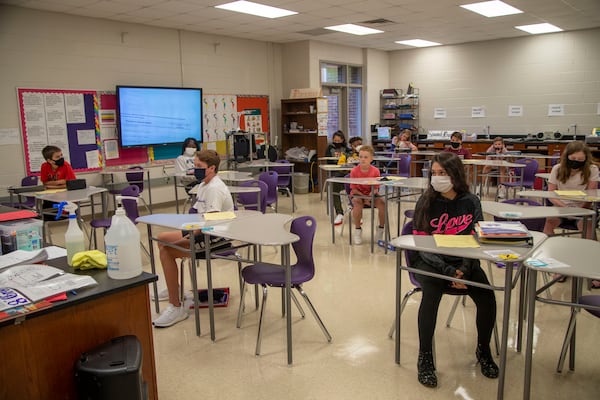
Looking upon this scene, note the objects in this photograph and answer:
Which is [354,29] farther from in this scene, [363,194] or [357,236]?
[357,236]

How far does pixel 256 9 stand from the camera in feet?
22.8

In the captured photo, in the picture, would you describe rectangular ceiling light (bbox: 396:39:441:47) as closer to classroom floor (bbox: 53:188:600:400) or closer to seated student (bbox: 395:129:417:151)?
seated student (bbox: 395:129:417:151)

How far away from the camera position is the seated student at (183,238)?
11.4ft

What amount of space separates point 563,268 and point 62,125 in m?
6.68

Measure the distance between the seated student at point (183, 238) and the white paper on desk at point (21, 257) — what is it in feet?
4.37

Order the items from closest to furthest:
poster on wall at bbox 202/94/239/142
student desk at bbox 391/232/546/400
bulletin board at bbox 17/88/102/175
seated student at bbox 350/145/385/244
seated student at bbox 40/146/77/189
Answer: student desk at bbox 391/232/546/400, seated student at bbox 40/146/77/189, seated student at bbox 350/145/385/244, bulletin board at bbox 17/88/102/175, poster on wall at bbox 202/94/239/142

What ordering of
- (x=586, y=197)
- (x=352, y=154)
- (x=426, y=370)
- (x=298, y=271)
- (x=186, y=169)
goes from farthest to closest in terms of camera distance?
(x=352, y=154) < (x=186, y=169) < (x=586, y=197) < (x=298, y=271) < (x=426, y=370)

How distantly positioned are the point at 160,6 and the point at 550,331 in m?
5.96

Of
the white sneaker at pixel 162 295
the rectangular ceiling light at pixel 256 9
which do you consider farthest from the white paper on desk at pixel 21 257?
the rectangular ceiling light at pixel 256 9

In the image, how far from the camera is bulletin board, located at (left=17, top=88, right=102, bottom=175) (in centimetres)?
645

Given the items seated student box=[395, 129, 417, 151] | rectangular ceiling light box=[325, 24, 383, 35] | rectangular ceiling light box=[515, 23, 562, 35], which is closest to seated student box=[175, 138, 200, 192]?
rectangular ceiling light box=[325, 24, 383, 35]

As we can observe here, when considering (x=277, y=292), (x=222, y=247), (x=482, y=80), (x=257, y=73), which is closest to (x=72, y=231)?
(x=222, y=247)

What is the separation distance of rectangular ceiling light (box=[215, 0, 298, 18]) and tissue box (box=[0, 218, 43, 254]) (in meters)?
5.03

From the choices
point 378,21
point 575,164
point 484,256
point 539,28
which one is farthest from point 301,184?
point 484,256
